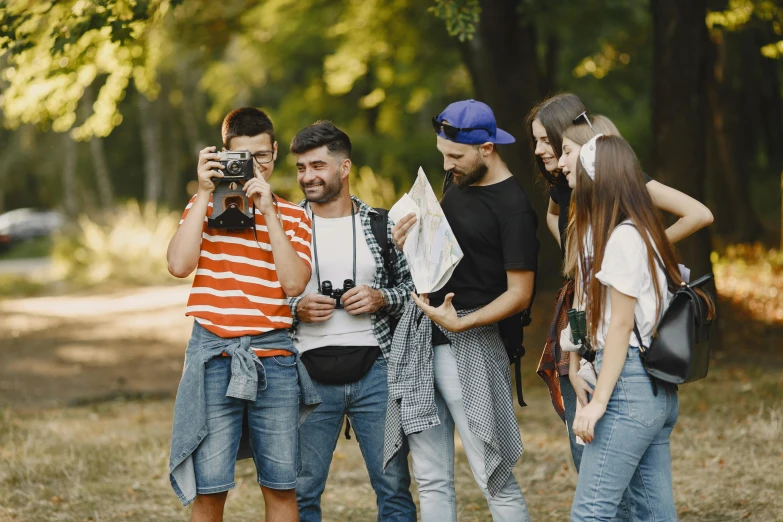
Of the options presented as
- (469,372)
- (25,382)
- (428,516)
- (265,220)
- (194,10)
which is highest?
(194,10)

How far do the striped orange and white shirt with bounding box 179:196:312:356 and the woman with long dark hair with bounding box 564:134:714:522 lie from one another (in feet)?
3.90

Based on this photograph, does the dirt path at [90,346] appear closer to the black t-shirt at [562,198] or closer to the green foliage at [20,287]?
the green foliage at [20,287]

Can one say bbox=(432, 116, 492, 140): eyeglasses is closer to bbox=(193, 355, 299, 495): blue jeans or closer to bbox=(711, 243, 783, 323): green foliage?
bbox=(193, 355, 299, 495): blue jeans

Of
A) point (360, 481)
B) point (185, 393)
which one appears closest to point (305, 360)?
point (185, 393)

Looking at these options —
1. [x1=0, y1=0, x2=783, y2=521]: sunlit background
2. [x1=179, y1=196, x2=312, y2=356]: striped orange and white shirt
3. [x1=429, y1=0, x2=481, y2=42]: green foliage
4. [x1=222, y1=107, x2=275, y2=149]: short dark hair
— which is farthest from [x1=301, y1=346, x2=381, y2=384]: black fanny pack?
[x1=429, y1=0, x2=481, y2=42]: green foliage

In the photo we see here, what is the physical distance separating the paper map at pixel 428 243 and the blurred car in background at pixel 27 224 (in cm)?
3506

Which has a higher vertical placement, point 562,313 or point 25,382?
point 562,313

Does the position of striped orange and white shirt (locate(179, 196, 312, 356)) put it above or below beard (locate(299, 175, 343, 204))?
below

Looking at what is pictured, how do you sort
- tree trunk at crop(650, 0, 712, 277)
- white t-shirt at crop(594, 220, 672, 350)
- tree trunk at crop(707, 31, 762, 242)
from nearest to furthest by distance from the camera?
white t-shirt at crop(594, 220, 672, 350), tree trunk at crop(650, 0, 712, 277), tree trunk at crop(707, 31, 762, 242)

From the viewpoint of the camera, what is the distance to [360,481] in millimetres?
6312

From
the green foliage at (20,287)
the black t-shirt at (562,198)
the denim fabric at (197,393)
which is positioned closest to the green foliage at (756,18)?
the black t-shirt at (562,198)

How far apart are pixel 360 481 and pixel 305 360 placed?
248cm

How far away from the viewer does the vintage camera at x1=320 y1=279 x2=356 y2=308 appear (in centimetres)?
402

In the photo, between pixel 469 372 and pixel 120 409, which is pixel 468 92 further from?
pixel 469 372
